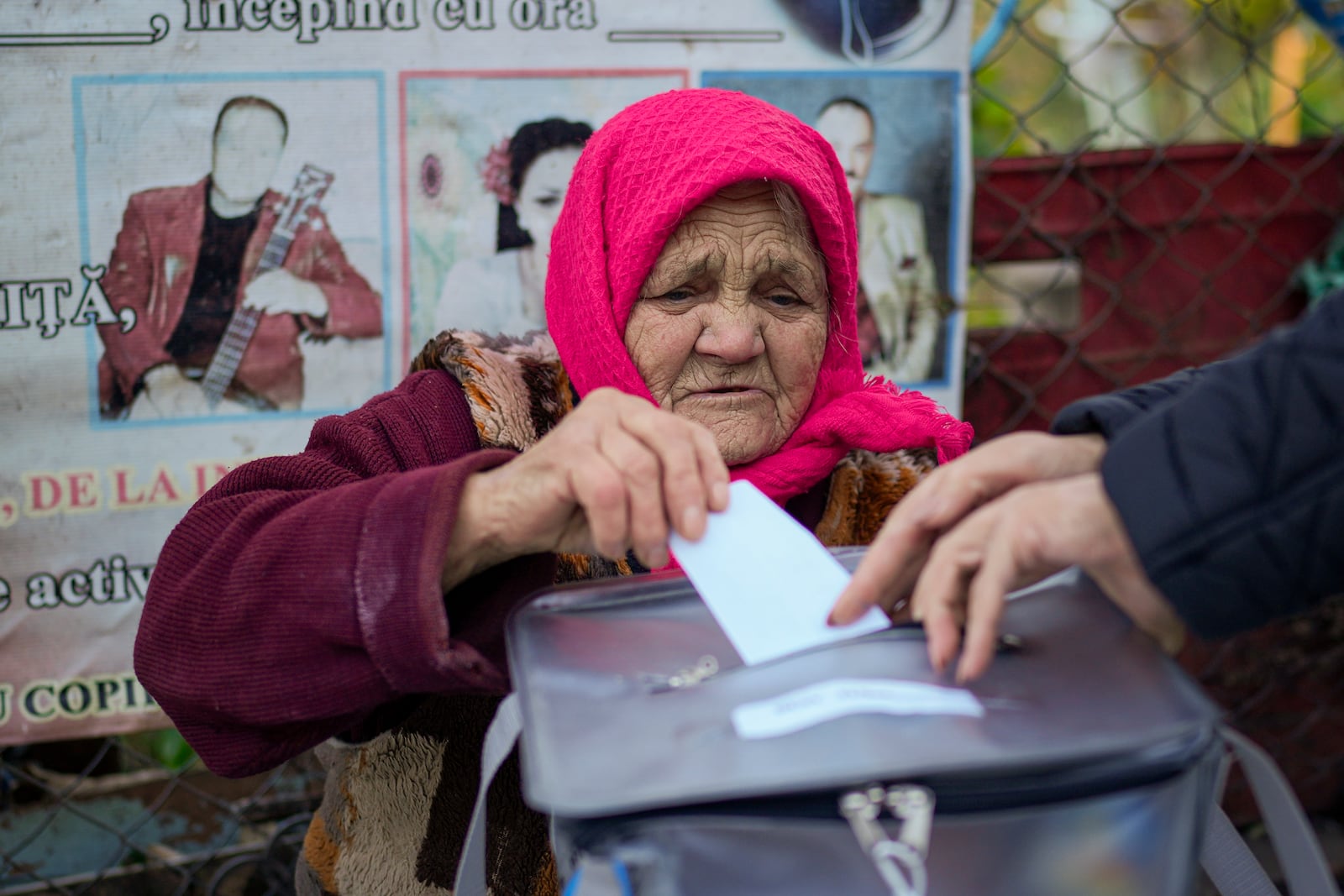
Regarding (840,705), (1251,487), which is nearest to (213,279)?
(840,705)

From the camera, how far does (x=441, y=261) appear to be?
5.98 ft

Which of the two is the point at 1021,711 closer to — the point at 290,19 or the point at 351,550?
the point at 351,550

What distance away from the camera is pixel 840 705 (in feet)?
2.44

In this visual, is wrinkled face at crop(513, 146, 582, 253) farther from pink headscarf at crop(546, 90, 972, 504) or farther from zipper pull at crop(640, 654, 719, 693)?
zipper pull at crop(640, 654, 719, 693)

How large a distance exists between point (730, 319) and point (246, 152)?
93 cm

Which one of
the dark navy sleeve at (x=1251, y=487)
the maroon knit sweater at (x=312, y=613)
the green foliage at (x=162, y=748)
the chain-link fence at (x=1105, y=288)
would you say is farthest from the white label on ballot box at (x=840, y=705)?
the green foliage at (x=162, y=748)

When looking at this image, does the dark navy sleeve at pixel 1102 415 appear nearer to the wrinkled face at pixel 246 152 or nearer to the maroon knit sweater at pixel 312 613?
the maroon knit sweater at pixel 312 613

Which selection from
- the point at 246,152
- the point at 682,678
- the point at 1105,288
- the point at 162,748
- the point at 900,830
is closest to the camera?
the point at 900,830

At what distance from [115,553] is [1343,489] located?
1772 mm

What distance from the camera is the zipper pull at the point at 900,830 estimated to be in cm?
68

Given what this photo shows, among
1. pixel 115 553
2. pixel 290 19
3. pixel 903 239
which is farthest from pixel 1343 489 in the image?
pixel 115 553

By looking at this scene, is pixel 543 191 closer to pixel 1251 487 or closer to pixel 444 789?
pixel 444 789

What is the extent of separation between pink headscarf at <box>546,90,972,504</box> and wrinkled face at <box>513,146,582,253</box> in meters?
0.35

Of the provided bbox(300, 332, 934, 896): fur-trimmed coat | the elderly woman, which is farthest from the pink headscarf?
bbox(300, 332, 934, 896): fur-trimmed coat
